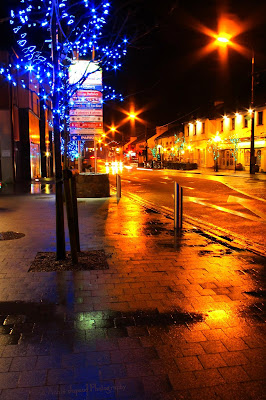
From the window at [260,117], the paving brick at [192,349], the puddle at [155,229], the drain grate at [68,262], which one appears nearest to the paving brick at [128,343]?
the paving brick at [192,349]

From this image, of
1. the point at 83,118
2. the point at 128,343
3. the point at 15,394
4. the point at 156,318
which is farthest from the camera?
the point at 83,118

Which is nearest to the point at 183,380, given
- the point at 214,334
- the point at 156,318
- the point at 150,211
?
the point at 214,334

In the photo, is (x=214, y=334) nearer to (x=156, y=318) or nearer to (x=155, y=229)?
(x=156, y=318)

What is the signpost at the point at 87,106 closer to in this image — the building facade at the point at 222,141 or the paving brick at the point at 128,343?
the paving brick at the point at 128,343

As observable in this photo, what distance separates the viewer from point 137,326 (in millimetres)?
3871

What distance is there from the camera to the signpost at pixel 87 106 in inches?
362

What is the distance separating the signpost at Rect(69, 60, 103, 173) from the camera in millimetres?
9186

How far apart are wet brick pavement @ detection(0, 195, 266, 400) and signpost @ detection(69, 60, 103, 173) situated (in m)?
4.60

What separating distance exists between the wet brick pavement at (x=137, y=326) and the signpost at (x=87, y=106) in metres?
4.60

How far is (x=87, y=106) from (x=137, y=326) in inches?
348

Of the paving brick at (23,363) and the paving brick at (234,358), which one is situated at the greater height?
the paving brick at (23,363)

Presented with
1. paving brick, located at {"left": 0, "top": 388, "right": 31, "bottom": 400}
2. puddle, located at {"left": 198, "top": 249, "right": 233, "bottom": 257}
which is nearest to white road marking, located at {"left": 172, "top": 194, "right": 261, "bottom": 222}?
puddle, located at {"left": 198, "top": 249, "right": 233, "bottom": 257}

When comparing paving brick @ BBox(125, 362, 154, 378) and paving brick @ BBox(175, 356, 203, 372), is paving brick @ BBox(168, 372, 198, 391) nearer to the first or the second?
paving brick @ BBox(175, 356, 203, 372)

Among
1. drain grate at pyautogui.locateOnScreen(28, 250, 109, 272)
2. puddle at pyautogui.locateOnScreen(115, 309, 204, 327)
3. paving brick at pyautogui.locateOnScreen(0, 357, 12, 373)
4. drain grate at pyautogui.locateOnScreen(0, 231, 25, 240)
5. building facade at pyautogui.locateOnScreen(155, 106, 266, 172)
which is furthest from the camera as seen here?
building facade at pyautogui.locateOnScreen(155, 106, 266, 172)
